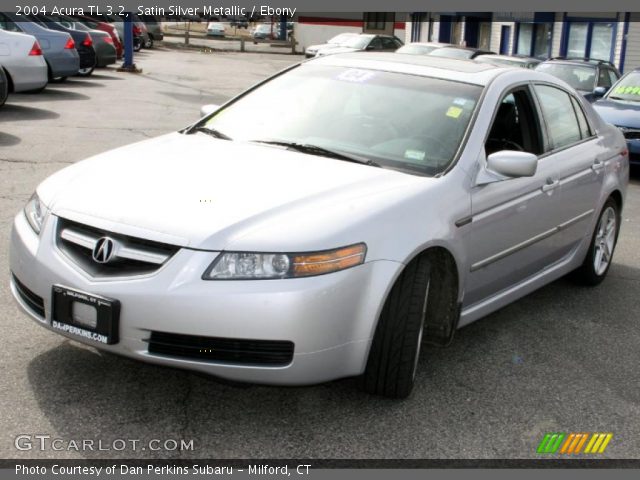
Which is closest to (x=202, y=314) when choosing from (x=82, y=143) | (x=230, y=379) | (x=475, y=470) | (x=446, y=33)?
(x=230, y=379)

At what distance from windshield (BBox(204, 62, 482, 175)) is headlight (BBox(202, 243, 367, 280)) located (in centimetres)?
101

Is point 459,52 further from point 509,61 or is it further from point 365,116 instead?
point 365,116

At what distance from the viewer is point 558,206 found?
533 cm

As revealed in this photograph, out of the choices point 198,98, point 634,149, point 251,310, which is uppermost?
point 251,310

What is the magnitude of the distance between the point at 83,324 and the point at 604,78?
14.4 meters

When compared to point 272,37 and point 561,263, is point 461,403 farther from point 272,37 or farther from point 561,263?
point 272,37

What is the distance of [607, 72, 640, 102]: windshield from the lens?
12711mm

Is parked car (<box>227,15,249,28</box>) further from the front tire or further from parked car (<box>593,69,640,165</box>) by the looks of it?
the front tire

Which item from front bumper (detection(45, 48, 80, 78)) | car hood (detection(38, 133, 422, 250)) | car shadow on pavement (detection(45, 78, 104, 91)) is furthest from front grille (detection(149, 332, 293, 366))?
car shadow on pavement (detection(45, 78, 104, 91))

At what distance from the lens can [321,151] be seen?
461 centimetres

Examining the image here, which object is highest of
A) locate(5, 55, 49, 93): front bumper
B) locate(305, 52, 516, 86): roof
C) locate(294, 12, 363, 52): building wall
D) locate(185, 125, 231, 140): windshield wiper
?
locate(305, 52, 516, 86): roof

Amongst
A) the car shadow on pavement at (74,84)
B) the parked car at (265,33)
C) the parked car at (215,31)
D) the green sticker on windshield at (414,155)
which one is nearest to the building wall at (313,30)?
the parked car at (265,33)

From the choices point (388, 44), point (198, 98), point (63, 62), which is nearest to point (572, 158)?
point (198, 98)

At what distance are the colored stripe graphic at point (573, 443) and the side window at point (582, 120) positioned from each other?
257 centimetres
